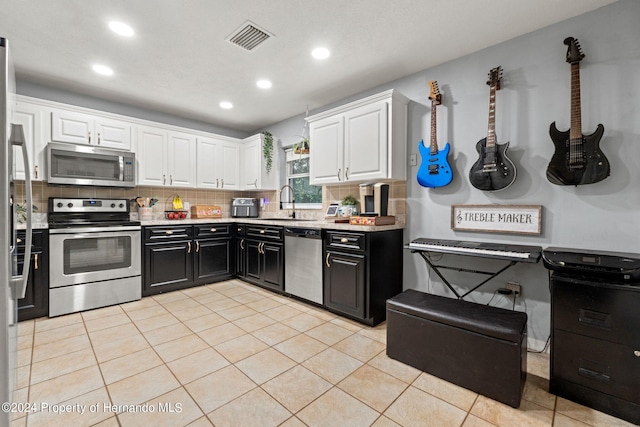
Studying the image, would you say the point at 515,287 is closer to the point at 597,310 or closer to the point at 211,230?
the point at 597,310

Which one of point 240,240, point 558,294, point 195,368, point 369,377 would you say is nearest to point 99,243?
point 240,240

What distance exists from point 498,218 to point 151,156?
414 cm

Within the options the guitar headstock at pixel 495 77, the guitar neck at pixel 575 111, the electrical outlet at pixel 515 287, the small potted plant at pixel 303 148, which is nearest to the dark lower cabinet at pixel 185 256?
the small potted plant at pixel 303 148

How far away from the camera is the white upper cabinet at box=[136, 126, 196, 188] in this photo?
3.91 m

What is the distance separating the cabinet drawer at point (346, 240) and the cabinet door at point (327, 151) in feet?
2.28

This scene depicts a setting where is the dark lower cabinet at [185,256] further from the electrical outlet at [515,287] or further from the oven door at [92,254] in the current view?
the electrical outlet at [515,287]

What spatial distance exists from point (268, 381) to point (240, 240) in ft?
8.66

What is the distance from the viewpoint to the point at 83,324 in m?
2.81

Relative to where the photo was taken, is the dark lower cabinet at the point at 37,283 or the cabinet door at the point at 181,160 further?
the cabinet door at the point at 181,160

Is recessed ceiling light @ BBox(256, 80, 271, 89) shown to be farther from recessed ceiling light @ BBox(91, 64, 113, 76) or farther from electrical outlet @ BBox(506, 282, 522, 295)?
electrical outlet @ BBox(506, 282, 522, 295)

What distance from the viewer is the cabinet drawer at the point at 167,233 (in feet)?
11.9

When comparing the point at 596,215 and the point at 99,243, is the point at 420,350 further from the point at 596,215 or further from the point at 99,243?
the point at 99,243

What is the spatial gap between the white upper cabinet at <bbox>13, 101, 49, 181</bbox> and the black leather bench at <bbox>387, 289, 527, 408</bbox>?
3860 mm

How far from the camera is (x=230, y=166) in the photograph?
4812mm
